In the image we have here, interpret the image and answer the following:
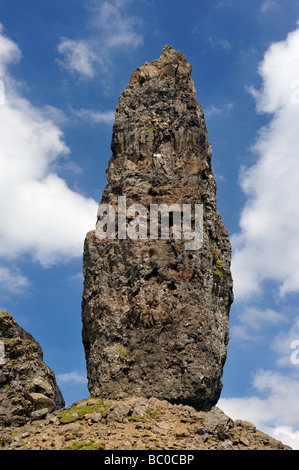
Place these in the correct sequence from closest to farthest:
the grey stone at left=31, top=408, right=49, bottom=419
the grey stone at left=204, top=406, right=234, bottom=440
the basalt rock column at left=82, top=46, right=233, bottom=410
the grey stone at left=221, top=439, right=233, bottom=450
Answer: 1. the grey stone at left=221, top=439, right=233, bottom=450
2. the grey stone at left=204, top=406, right=234, bottom=440
3. the grey stone at left=31, top=408, right=49, bottom=419
4. the basalt rock column at left=82, top=46, right=233, bottom=410

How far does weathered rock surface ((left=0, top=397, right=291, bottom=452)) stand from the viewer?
A: 98.5ft

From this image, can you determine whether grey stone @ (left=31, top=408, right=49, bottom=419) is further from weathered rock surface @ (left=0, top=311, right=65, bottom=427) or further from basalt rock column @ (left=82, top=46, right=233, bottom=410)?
basalt rock column @ (left=82, top=46, right=233, bottom=410)

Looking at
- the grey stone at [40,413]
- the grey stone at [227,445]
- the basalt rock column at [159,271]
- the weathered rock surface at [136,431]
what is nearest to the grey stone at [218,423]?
the weathered rock surface at [136,431]

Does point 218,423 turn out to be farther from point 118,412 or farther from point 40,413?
point 40,413

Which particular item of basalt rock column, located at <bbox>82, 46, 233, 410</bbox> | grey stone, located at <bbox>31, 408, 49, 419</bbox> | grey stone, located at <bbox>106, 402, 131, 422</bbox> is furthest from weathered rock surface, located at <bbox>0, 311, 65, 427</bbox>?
grey stone, located at <bbox>106, 402, 131, 422</bbox>

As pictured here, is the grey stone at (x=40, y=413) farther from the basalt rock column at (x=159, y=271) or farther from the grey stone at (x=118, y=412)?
the grey stone at (x=118, y=412)

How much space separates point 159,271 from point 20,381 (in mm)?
13498

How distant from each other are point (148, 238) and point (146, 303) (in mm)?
5853

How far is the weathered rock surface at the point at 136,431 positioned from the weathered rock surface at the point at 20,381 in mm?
1728

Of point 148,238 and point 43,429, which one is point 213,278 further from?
point 43,429

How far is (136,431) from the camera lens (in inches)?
1227

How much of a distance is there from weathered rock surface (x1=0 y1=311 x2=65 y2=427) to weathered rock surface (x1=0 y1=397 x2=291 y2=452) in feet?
5.67

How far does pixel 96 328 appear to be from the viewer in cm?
4181
